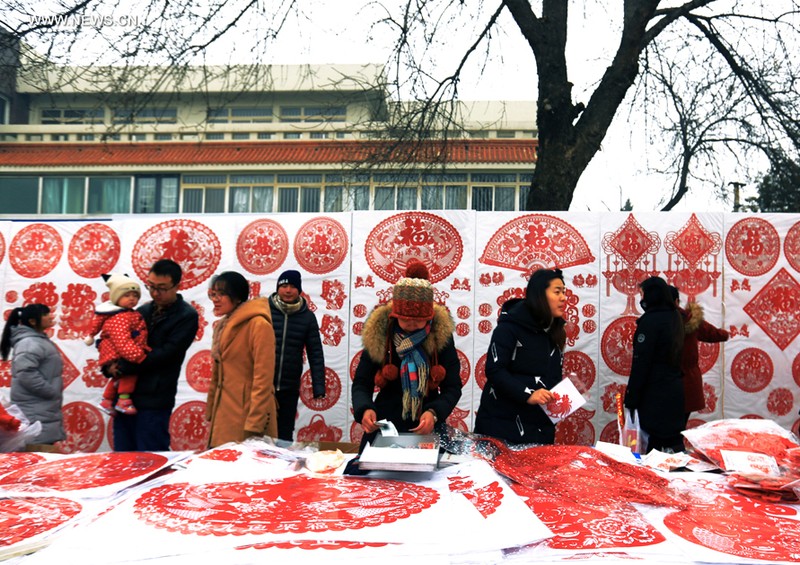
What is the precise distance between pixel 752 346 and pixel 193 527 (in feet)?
17.2

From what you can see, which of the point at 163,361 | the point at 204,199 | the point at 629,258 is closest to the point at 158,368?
the point at 163,361

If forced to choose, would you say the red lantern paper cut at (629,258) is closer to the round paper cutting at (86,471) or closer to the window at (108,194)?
the round paper cutting at (86,471)

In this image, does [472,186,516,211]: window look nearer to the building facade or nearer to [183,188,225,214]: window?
the building facade

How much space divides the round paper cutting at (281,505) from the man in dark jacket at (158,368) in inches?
92.0

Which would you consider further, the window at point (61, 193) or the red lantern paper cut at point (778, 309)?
the window at point (61, 193)

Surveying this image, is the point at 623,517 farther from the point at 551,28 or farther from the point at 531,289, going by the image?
the point at 551,28

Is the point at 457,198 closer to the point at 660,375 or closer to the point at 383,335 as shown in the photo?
the point at 660,375

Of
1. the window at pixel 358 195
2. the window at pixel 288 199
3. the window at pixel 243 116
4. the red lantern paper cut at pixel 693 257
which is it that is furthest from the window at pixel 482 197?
the red lantern paper cut at pixel 693 257

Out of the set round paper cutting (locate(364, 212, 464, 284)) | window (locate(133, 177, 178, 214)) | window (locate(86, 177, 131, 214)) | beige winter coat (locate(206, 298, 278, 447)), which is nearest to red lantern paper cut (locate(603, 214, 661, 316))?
round paper cutting (locate(364, 212, 464, 284))

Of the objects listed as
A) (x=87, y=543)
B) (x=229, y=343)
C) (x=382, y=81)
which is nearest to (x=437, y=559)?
(x=87, y=543)

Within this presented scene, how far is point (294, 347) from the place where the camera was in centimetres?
469

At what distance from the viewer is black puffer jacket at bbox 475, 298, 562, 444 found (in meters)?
3.33

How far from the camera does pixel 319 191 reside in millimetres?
16500

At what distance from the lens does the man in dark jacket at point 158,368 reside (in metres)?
3.99
